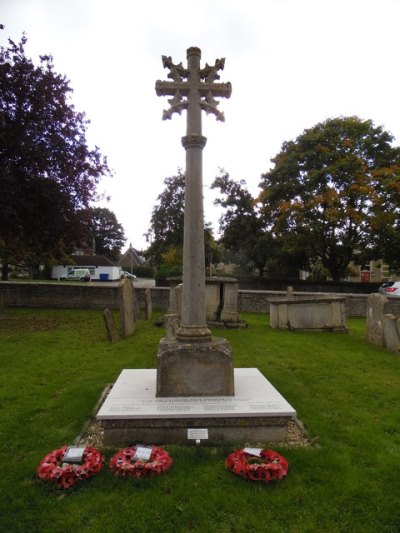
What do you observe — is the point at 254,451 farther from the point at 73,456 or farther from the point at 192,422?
the point at 73,456

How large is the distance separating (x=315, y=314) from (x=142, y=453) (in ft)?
31.6

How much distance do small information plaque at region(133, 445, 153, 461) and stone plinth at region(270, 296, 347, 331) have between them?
928 cm

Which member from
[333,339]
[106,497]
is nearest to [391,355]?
[333,339]

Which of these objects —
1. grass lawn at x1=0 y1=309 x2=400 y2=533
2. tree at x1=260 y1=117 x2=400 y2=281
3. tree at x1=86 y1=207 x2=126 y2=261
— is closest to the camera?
grass lawn at x1=0 y1=309 x2=400 y2=533

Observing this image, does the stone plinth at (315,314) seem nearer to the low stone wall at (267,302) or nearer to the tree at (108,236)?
the low stone wall at (267,302)

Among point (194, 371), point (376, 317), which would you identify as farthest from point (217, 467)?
point (376, 317)

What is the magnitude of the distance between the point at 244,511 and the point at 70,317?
41.8 feet

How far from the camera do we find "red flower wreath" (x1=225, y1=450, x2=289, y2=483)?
138 inches

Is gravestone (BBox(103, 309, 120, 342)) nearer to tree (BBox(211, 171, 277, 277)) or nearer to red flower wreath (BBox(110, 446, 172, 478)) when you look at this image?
red flower wreath (BBox(110, 446, 172, 478))

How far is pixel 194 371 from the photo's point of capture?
4.82m

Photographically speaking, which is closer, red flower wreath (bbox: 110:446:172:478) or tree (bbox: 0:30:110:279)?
red flower wreath (bbox: 110:446:172:478)

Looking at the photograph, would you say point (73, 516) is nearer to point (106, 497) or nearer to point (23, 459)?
point (106, 497)

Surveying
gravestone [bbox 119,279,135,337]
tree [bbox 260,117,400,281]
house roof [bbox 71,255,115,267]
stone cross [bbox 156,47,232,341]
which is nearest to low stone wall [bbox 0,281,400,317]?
gravestone [bbox 119,279,135,337]

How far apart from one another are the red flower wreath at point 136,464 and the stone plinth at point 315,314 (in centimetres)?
928
